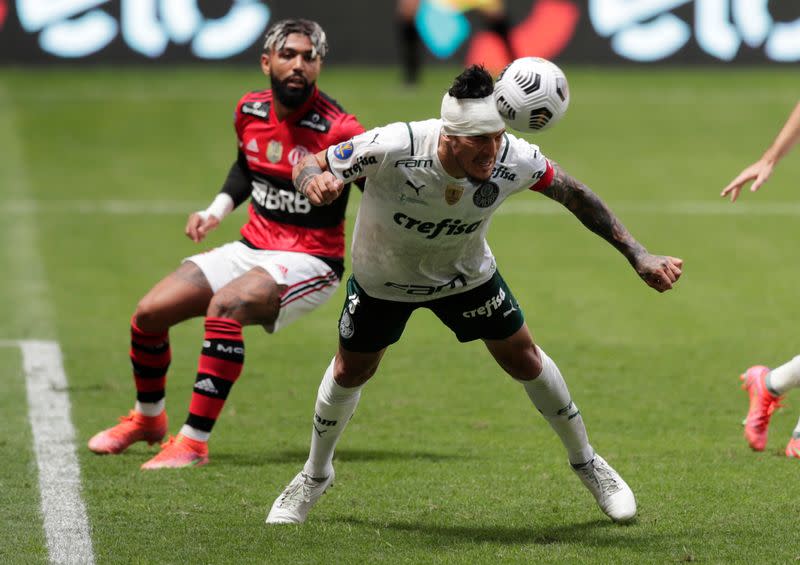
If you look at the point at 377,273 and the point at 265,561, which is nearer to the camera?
the point at 265,561

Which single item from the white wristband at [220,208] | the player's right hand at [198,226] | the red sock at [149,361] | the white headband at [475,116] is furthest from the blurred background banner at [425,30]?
the white headband at [475,116]

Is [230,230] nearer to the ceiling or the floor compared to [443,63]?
nearer to the ceiling

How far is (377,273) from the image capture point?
645cm

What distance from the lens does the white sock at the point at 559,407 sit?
6656 mm

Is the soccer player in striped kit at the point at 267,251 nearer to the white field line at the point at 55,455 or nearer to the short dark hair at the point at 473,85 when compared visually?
the white field line at the point at 55,455

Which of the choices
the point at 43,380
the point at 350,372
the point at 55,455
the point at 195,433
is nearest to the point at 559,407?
the point at 350,372

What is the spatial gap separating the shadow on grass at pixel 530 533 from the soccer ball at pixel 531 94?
1.90 metres

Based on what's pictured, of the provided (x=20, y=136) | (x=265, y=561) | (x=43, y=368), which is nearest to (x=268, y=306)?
(x=265, y=561)

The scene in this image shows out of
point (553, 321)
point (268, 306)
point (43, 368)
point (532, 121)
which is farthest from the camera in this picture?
point (553, 321)

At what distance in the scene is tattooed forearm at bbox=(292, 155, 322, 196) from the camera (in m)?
5.99

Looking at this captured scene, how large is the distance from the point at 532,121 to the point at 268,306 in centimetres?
260

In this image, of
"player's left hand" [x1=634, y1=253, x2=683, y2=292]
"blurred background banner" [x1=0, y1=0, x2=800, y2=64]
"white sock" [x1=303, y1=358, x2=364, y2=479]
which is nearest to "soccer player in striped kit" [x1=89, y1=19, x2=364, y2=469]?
"white sock" [x1=303, y1=358, x2=364, y2=479]

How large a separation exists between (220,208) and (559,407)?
2665 mm

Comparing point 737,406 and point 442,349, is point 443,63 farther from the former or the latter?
point 737,406
